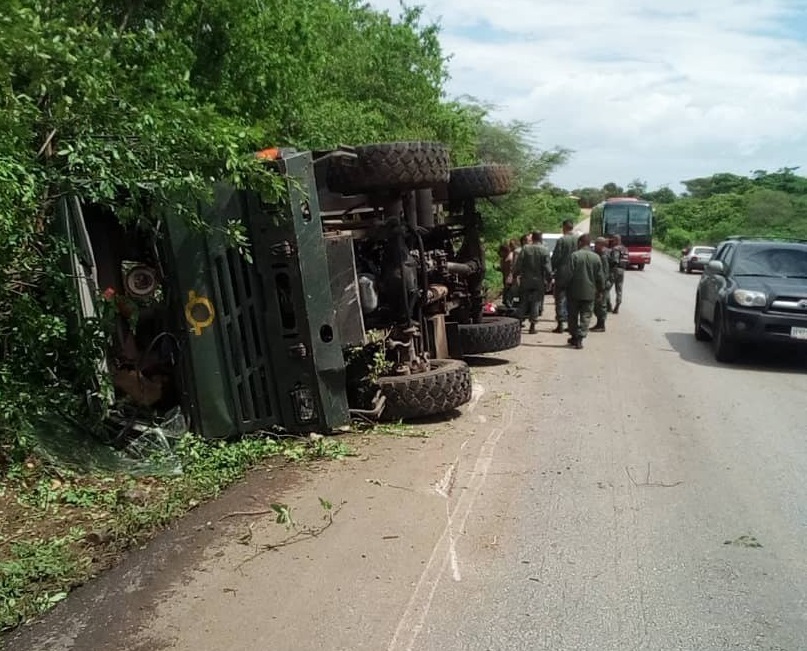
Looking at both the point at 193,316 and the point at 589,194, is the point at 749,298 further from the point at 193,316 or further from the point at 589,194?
the point at 589,194

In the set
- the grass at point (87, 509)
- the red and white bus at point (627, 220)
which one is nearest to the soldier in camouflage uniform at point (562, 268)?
the grass at point (87, 509)

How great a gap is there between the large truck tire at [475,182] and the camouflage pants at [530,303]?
4.15 m

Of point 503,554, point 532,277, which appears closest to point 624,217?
point 532,277

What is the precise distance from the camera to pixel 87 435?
6.30 m

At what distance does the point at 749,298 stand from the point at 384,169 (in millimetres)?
6105

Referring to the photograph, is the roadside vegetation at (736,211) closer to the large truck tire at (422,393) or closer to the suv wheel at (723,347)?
the suv wheel at (723,347)

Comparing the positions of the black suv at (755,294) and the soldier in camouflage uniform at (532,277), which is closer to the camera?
the black suv at (755,294)

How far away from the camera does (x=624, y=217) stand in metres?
41.0

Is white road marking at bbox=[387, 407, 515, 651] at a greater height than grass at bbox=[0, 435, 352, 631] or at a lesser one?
lesser

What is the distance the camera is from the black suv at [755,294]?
11.1m

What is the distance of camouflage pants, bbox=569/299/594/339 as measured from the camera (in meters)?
13.0

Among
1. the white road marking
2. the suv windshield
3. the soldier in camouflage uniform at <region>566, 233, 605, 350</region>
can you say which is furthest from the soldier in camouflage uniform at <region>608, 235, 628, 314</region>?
the white road marking

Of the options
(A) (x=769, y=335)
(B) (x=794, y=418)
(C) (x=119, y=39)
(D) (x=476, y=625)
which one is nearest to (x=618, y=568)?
(D) (x=476, y=625)

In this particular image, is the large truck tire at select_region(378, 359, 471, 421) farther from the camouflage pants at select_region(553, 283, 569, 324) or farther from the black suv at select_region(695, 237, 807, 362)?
the camouflage pants at select_region(553, 283, 569, 324)
